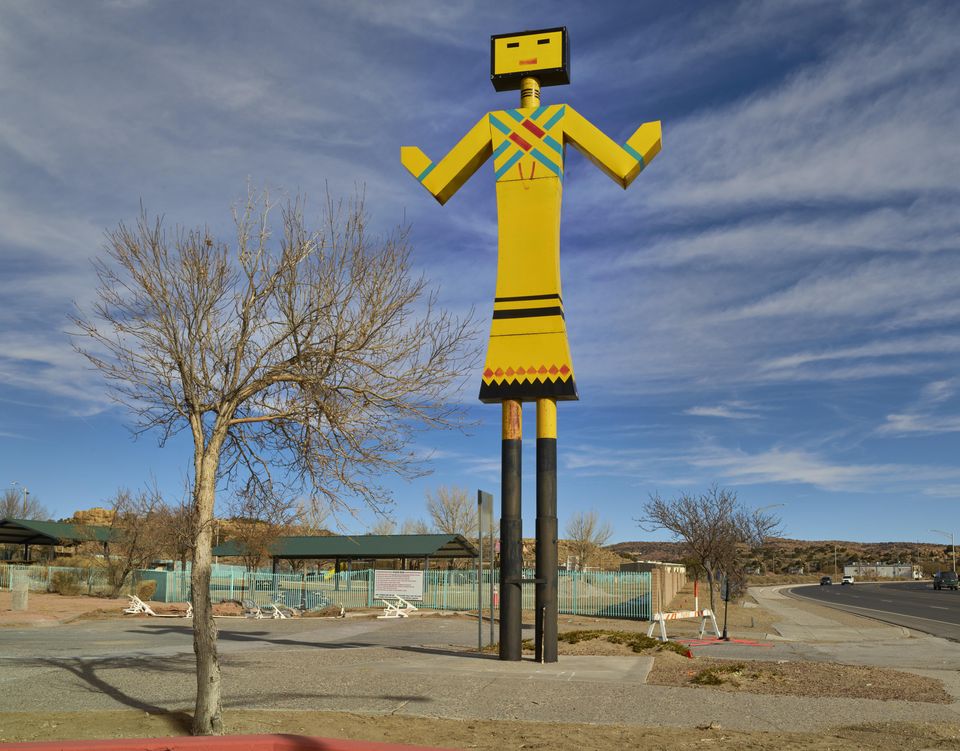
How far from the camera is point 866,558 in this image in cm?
15362

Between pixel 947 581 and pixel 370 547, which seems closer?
pixel 370 547

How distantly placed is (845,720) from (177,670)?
840cm

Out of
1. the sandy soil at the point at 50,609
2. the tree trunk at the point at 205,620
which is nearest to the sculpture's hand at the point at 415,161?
the tree trunk at the point at 205,620

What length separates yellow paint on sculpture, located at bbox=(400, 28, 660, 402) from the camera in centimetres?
1412

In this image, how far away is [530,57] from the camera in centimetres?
1492

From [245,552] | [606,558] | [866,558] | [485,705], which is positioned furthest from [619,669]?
[866,558]

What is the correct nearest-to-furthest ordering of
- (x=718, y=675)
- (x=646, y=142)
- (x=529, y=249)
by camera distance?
(x=718, y=675)
(x=646, y=142)
(x=529, y=249)

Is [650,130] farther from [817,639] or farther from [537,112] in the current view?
[817,639]

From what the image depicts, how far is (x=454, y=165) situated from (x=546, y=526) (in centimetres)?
614

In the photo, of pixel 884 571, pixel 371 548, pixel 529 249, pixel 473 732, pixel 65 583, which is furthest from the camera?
pixel 884 571

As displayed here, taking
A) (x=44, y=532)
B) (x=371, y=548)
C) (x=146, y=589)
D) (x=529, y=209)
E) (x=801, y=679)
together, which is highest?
(x=529, y=209)

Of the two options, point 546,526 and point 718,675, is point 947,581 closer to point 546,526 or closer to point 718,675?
point 546,526

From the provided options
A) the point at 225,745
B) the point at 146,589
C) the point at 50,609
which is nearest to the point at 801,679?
the point at 225,745

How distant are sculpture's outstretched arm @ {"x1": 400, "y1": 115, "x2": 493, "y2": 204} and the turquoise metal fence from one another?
54.3 feet
